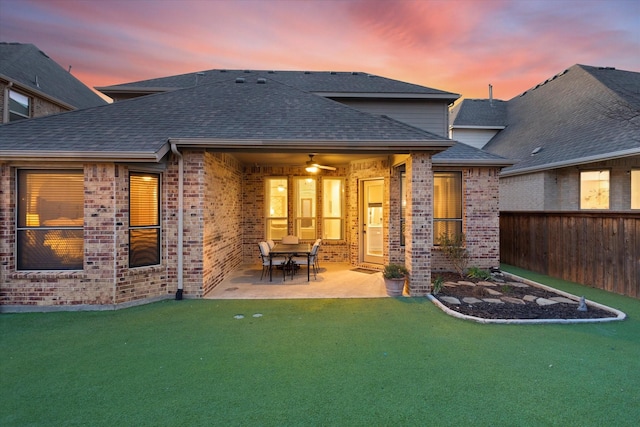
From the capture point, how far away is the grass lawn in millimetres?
2564

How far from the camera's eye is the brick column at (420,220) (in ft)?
20.7

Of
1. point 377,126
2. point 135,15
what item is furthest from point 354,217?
point 135,15

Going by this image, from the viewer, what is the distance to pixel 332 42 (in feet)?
37.5

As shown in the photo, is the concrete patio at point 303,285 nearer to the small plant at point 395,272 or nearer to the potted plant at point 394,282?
the potted plant at point 394,282

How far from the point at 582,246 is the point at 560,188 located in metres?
4.30

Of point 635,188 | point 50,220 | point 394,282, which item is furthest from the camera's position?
point 635,188

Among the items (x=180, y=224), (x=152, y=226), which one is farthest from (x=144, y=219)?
(x=180, y=224)

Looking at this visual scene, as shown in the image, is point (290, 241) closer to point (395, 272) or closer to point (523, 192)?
point (395, 272)

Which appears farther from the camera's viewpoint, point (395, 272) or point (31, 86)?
point (31, 86)

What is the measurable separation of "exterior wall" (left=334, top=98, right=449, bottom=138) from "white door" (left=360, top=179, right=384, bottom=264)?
3266 mm

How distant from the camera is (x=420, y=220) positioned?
6.31m

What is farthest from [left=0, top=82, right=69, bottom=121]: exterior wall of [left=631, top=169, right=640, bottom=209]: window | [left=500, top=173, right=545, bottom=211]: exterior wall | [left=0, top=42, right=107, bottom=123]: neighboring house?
[left=631, top=169, right=640, bottom=209]: window

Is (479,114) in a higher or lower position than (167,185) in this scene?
higher

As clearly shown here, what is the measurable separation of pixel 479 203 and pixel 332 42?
318 inches
